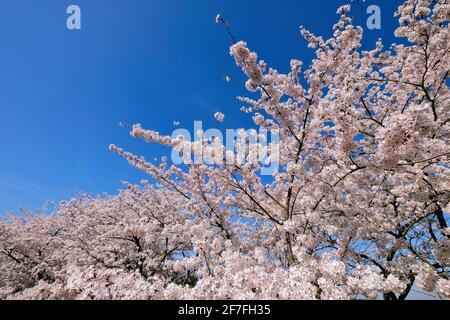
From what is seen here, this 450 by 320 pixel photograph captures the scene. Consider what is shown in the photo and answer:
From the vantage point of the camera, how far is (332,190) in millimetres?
5918

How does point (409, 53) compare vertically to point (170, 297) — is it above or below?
above

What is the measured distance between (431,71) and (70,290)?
10.8 metres

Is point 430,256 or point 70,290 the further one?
point 430,256

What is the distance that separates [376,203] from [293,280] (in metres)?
5.56

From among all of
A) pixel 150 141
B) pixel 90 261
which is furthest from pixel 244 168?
pixel 90 261

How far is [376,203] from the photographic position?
763cm

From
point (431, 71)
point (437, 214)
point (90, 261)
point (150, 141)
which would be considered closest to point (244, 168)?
point (150, 141)

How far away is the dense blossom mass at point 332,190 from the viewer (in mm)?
3699

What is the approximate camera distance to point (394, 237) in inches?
290

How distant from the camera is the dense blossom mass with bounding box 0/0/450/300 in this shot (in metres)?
3.70
